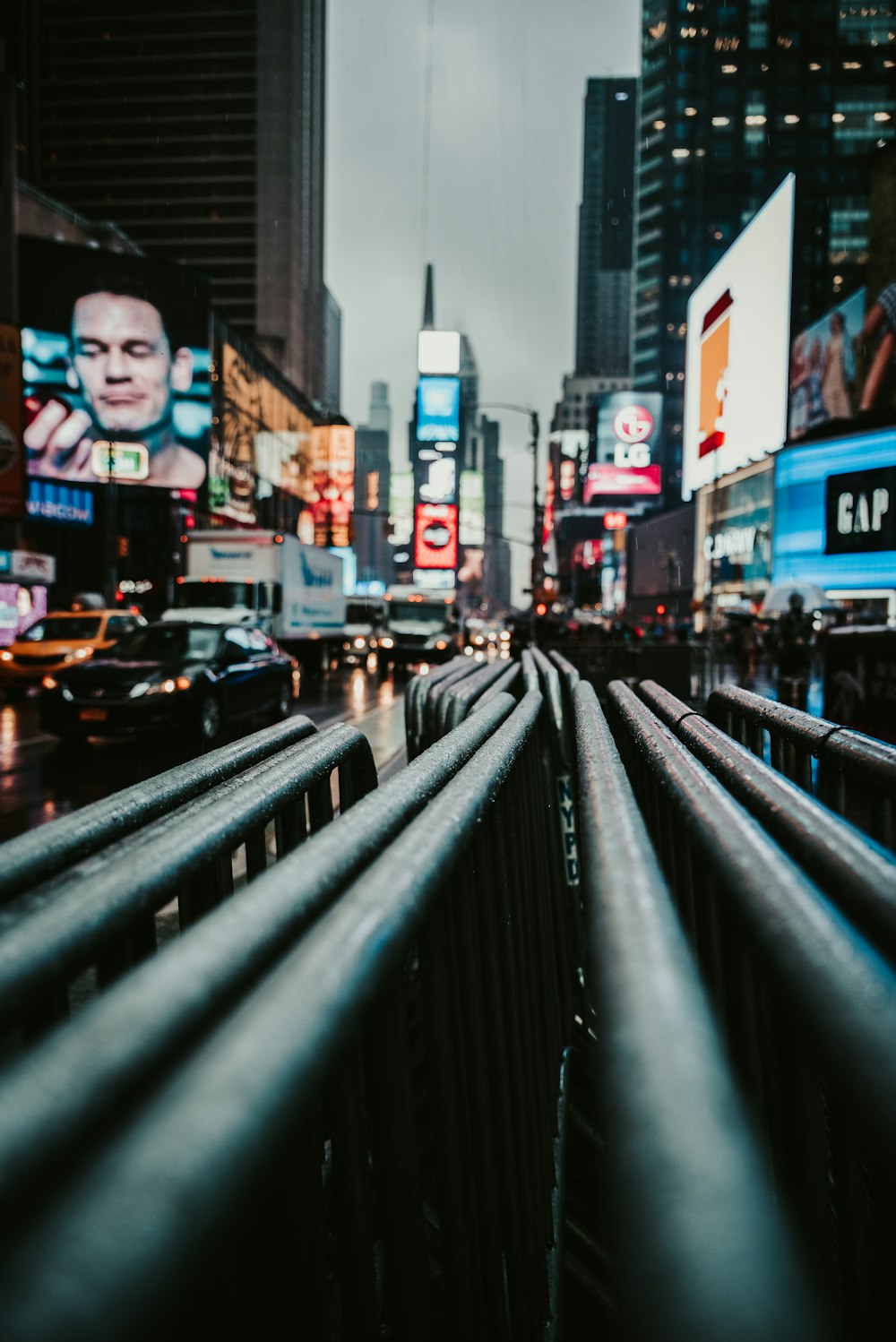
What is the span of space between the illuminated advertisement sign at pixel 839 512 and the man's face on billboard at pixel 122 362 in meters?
33.1

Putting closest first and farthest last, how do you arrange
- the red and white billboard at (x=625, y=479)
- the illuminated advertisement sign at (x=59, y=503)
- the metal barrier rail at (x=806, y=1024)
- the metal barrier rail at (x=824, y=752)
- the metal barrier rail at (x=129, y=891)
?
the metal barrier rail at (x=806, y=1024), the metal barrier rail at (x=129, y=891), the metal barrier rail at (x=824, y=752), the illuminated advertisement sign at (x=59, y=503), the red and white billboard at (x=625, y=479)

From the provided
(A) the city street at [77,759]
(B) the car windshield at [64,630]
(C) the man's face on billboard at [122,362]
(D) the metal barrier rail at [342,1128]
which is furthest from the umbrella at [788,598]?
(C) the man's face on billboard at [122,362]

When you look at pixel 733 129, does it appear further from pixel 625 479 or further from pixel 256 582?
pixel 256 582

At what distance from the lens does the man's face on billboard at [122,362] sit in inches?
1826

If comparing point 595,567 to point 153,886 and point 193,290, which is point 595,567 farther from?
point 153,886

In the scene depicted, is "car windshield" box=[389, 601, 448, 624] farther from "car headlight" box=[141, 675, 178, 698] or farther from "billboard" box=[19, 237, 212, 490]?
"car headlight" box=[141, 675, 178, 698]

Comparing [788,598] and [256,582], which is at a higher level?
[256,582]

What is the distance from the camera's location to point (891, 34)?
374 ft

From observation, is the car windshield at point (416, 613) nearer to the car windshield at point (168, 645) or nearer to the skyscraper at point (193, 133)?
the car windshield at point (168, 645)

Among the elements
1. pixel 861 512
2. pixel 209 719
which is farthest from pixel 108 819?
pixel 861 512

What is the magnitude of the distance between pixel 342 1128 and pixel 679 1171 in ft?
2.35

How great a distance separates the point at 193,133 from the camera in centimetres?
12581

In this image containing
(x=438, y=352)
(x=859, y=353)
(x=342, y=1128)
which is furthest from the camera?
(x=438, y=352)

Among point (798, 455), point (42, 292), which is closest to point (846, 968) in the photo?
point (798, 455)
